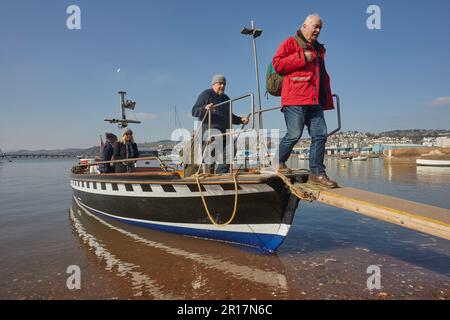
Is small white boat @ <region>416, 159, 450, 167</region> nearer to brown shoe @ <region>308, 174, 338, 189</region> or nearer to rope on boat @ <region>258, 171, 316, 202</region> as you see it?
brown shoe @ <region>308, 174, 338, 189</region>

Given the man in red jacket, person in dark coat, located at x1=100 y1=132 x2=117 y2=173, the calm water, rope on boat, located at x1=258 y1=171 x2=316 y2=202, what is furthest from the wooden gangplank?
person in dark coat, located at x1=100 y1=132 x2=117 y2=173

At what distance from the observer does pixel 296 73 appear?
12.7ft

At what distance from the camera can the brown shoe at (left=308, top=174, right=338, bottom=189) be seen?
4.18 metres

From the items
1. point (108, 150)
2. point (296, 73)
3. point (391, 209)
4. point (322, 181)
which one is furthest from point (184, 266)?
point (108, 150)

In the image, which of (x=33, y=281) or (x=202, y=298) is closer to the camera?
(x=202, y=298)

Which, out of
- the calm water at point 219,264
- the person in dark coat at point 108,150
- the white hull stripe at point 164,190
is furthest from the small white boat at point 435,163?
the person in dark coat at point 108,150

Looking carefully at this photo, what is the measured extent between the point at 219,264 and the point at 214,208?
987 millimetres

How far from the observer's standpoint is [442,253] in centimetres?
498

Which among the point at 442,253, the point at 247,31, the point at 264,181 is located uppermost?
the point at 247,31

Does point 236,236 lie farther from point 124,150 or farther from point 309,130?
point 124,150

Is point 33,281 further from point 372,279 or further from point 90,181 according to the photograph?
point 372,279
